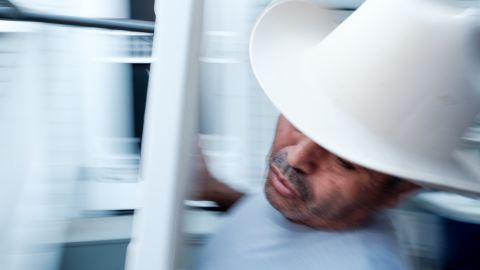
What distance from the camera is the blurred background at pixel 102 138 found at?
1.20 m

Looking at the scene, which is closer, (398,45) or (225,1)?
(398,45)

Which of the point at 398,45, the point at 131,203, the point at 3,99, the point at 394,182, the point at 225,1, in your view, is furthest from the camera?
the point at 131,203

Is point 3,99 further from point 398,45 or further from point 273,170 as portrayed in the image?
point 398,45

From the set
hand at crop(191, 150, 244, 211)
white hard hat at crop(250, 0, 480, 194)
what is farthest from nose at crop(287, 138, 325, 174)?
hand at crop(191, 150, 244, 211)

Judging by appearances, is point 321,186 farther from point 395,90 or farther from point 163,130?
point 163,130

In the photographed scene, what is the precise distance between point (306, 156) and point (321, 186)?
0.05 meters

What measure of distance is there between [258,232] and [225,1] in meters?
0.83

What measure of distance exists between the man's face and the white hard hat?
97mm

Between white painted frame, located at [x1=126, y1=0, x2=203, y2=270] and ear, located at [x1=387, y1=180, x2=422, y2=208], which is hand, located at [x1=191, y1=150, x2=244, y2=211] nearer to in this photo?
ear, located at [x1=387, y1=180, x2=422, y2=208]

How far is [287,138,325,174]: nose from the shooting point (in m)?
0.76

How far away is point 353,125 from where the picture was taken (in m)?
0.66

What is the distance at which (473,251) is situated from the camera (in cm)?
146

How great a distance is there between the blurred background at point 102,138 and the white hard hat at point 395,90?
17.7 inches

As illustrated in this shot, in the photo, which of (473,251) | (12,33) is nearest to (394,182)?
(473,251)
